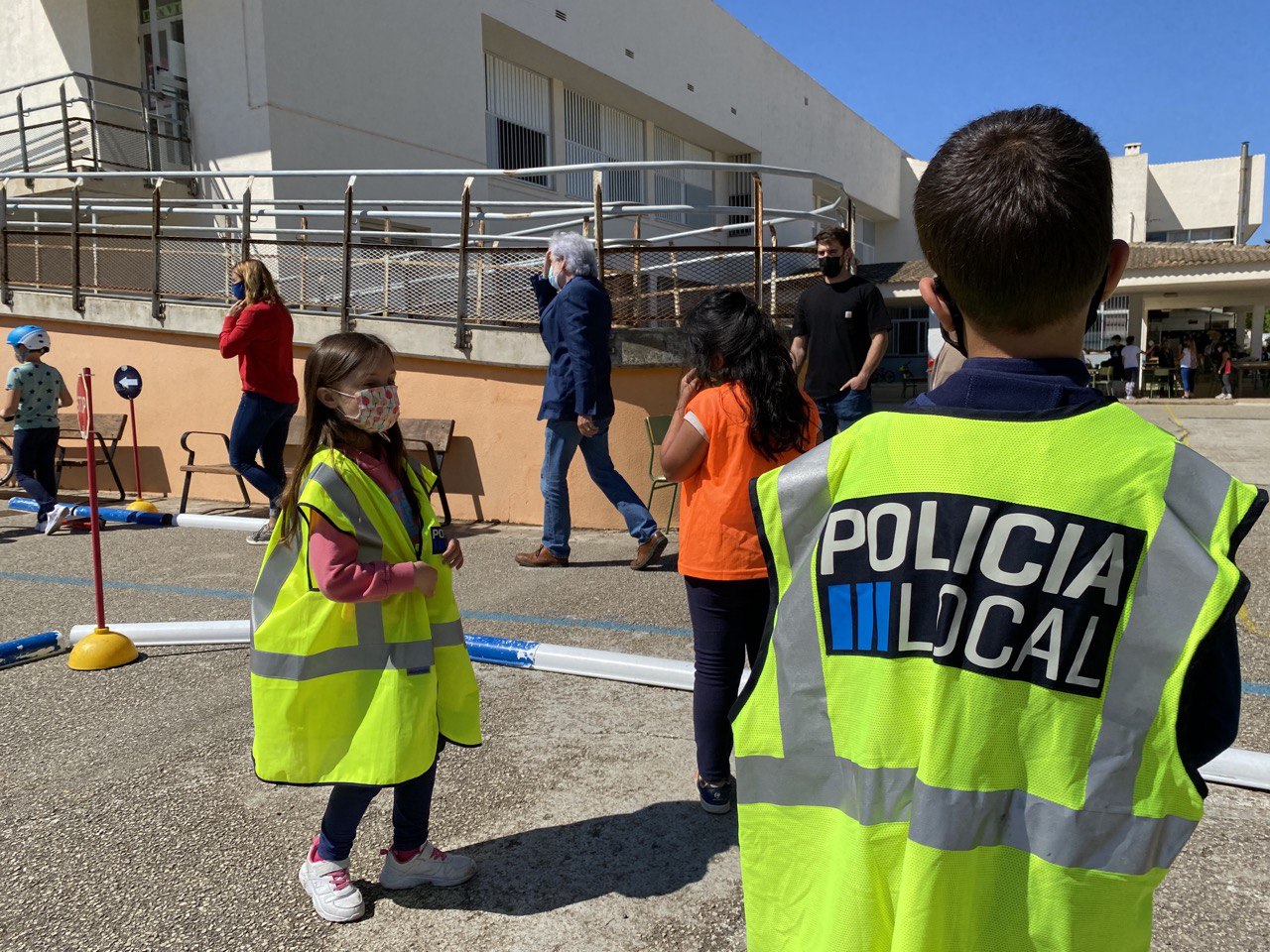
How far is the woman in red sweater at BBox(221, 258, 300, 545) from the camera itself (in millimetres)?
6598

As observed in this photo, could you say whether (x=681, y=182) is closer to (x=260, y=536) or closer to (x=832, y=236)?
(x=832, y=236)

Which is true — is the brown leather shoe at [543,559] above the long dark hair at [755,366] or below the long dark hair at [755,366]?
below

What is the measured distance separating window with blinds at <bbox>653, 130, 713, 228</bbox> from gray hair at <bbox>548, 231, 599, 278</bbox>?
1558 cm

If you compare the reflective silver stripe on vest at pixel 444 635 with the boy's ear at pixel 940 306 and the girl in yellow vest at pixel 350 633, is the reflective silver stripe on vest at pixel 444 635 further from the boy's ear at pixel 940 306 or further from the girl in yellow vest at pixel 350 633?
the boy's ear at pixel 940 306

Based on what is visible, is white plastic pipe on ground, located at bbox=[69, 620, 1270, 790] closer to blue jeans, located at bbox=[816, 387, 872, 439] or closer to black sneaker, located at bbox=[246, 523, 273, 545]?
black sneaker, located at bbox=[246, 523, 273, 545]

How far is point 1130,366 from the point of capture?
23984mm

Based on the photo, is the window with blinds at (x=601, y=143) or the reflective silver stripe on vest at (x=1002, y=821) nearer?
the reflective silver stripe on vest at (x=1002, y=821)

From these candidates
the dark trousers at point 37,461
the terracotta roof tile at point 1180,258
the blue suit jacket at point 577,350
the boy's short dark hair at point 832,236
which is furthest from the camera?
the terracotta roof tile at point 1180,258

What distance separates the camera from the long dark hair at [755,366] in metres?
2.78

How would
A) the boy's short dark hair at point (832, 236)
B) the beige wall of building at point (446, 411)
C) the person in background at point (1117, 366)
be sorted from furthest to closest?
1. the person in background at point (1117, 366)
2. the beige wall of building at point (446, 411)
3. the boy's short dark hair at point (832, 236)

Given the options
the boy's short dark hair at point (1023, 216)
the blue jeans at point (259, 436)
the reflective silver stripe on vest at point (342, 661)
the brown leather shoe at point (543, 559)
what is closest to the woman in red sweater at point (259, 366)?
the blue jeans at point (259, 436)

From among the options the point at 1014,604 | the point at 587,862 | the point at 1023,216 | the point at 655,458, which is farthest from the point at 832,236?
the point at 1014,604

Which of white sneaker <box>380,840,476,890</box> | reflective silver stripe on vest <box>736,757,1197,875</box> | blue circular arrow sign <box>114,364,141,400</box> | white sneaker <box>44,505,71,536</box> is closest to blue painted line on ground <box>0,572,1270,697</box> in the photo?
blue circular arrow sign <box>114,364,141,400</box>

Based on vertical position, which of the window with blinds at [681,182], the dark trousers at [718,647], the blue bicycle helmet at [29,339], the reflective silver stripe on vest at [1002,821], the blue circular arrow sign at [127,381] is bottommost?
the dark trousers at [718,647]
